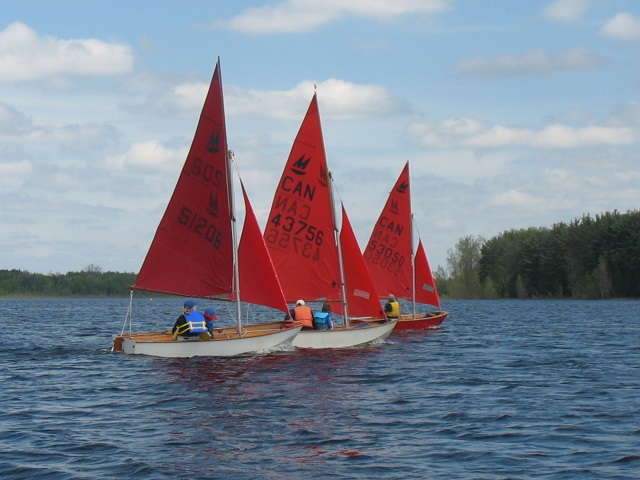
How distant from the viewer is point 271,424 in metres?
19.0

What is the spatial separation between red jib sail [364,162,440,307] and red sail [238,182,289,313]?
54.3 ft

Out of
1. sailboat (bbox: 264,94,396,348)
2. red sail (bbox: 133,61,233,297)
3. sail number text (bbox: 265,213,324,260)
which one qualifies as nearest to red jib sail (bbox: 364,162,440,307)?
sailboat (bbox: 264,94,396,348)

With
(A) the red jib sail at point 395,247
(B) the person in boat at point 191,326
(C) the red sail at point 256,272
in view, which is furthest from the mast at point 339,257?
(A) the red jib sail at point 395,247

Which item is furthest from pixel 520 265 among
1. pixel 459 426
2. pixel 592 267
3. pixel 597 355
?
pixel 459 426

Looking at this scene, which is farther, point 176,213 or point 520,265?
point 520,265

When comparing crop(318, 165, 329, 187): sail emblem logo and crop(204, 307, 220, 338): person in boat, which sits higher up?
crop(318, 165, 329, 187): sail emblem logo

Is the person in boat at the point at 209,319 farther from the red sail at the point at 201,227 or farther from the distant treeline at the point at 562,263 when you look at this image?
the distant treeline at the point at 562,263

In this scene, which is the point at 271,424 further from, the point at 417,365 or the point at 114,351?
the point at 114,351

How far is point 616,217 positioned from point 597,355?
87763mm

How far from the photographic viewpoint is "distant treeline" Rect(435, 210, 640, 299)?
11244 centimetres

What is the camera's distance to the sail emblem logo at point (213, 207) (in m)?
30.8

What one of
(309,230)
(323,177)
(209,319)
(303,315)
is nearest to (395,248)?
(309,230)

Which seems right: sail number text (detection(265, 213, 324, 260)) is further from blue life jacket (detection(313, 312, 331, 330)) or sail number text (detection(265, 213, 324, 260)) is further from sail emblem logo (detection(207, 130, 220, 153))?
sail emblem logo (detection(207, 130, 220, 153))

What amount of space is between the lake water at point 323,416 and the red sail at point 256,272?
6.04ft
